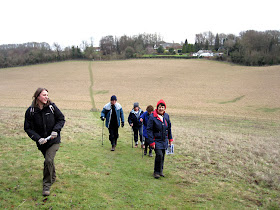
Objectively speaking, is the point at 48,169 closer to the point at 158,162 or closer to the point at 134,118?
the point at 158,162

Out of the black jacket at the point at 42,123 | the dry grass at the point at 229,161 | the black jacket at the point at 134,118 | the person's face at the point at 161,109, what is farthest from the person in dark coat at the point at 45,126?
the black jacket at the point at 134,118

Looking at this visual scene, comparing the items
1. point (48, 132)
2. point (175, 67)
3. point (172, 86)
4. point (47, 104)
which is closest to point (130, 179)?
point (48, 132)

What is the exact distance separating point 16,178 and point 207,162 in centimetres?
669

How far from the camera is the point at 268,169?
839 centimetres

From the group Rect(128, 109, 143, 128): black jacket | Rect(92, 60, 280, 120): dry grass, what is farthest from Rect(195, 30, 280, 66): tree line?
Rect(128, 109, 143, 128): black jacket

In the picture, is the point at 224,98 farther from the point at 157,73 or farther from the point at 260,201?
the point at 260,201

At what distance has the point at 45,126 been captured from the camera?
5.40 m

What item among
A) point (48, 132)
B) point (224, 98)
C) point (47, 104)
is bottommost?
point (224, 98)

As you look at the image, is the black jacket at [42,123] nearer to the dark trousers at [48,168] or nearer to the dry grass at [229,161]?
the dark trousers at [48,168]

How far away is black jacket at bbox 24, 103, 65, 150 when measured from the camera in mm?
5289

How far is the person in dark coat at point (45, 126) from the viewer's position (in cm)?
527

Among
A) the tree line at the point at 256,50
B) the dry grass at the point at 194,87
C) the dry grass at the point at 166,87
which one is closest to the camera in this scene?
the dry grass at the point at 194,87

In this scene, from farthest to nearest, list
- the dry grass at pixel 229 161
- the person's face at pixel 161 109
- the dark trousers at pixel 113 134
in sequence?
1. the dark trousers at pixel 113 134
2. the dry grass at pixel 229 161
3. the person's face at pixel 161 109

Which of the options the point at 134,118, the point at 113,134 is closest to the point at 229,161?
the point at 134,118
